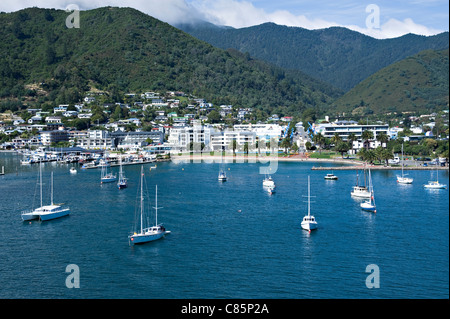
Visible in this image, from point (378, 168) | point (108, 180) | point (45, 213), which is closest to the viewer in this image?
point (45, 213)

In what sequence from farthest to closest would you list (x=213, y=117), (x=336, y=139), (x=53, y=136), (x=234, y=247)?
(x=213, y=117) < (x=53, y=136) < (x=336, y=139) < (x=234, y=247)

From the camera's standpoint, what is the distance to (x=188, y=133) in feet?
244

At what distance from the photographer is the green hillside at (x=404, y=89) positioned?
316 ft

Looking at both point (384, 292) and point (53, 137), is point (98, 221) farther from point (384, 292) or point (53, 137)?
point (53, 137)

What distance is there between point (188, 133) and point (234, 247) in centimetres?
5401

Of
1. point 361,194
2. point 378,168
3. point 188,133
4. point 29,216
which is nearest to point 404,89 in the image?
point 188,133

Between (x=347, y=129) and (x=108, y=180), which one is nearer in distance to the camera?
(x=108, y=180)

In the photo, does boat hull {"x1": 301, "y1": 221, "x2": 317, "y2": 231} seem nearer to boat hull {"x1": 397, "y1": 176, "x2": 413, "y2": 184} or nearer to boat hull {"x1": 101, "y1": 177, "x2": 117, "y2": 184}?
boat hull {"x1": 397, "y1": 176, "x2": 413, "y2": 184}

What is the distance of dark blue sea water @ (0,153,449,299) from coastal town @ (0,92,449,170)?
23488 millimetres

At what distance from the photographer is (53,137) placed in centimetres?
7775

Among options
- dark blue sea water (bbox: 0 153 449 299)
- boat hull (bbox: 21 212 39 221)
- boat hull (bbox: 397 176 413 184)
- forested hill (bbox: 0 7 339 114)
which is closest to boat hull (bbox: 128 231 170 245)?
dark blue sea water (bbox: 0 153 449 299)

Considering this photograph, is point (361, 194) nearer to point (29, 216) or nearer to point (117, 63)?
point (29, 216)

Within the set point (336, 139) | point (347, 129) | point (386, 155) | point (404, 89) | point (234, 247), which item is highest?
point (404, 89)
